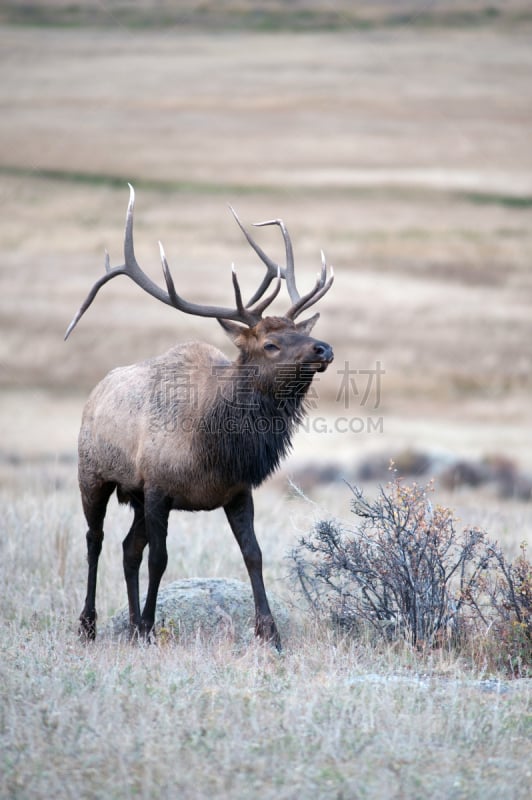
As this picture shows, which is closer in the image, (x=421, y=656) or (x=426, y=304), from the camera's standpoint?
(x=421, y=656)

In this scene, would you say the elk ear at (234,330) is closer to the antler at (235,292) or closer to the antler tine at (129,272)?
the antler at (235,292)

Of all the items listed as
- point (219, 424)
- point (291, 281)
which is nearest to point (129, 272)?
point (291, 281)

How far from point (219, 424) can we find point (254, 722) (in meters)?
2.84

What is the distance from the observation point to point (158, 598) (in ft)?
29.2

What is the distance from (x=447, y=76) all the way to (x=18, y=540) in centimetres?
4175

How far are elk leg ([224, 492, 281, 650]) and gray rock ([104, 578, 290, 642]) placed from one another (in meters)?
0.24

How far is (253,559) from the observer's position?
8.25m

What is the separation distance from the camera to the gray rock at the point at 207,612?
8.50 meters

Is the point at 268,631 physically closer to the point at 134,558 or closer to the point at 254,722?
the point at 134,558

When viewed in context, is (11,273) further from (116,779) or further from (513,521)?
(116,779)

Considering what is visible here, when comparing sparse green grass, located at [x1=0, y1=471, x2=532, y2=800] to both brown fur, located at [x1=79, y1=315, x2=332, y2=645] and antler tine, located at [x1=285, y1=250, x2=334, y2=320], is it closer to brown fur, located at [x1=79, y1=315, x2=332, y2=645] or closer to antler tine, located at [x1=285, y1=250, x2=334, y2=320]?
brown fur, located at [x1=79, y1=315, x2=332, y2=645]

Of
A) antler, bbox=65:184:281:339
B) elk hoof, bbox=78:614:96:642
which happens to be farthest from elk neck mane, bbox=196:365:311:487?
A: elk hoof, bbox=78:614:96:642

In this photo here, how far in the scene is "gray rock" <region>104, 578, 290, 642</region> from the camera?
27.9 feet

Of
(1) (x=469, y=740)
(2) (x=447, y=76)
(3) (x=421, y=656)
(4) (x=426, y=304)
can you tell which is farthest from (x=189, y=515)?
(2) (x=447, y=76)
